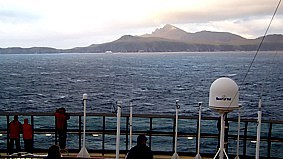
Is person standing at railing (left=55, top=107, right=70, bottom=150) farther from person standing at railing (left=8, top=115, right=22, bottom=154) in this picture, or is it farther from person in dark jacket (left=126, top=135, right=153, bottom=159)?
person in dark jacket (left=126, top=135, right=153, bottom=159)

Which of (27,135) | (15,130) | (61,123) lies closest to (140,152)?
(61,123)

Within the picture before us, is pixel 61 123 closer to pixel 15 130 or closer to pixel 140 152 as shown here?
pixel 15 130

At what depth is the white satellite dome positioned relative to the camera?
718cm

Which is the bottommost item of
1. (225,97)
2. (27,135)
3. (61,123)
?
(27,135)

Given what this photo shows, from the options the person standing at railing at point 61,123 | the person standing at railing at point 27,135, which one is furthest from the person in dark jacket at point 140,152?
the person standing at railing at point 27,135

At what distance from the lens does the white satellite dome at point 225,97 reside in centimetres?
718

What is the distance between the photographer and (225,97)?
23.6 feet

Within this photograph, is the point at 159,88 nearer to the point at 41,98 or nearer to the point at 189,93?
the point at 189,93

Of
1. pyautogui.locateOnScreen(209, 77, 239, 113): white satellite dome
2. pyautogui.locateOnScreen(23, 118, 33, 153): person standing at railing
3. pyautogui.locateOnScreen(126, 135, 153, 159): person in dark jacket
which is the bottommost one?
pyautogui.locateOnScreen(23, 118, 33, 153): person standing at railing

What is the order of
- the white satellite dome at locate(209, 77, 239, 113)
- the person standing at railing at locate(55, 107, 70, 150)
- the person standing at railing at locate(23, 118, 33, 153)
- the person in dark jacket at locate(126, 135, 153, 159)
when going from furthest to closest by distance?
the person standing at railing at locate(55, 107, 70, 150)
the person standing at railing at locate(23, 118, 33, 153)
the white satellite dome at locate(209, 77, 239, 113)
the person in dark jacket at locate(126, 135, 153, 159)

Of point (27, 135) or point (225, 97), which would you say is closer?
point (225, 97)

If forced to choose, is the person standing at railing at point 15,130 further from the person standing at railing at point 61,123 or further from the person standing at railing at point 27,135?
the person standing at railing at point 61,123

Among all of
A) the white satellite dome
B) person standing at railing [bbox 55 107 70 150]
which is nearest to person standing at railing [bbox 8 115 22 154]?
person standing at railing [bbox 55 107 70 150]

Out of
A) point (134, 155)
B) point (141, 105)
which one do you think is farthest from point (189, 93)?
point (134, 155)
